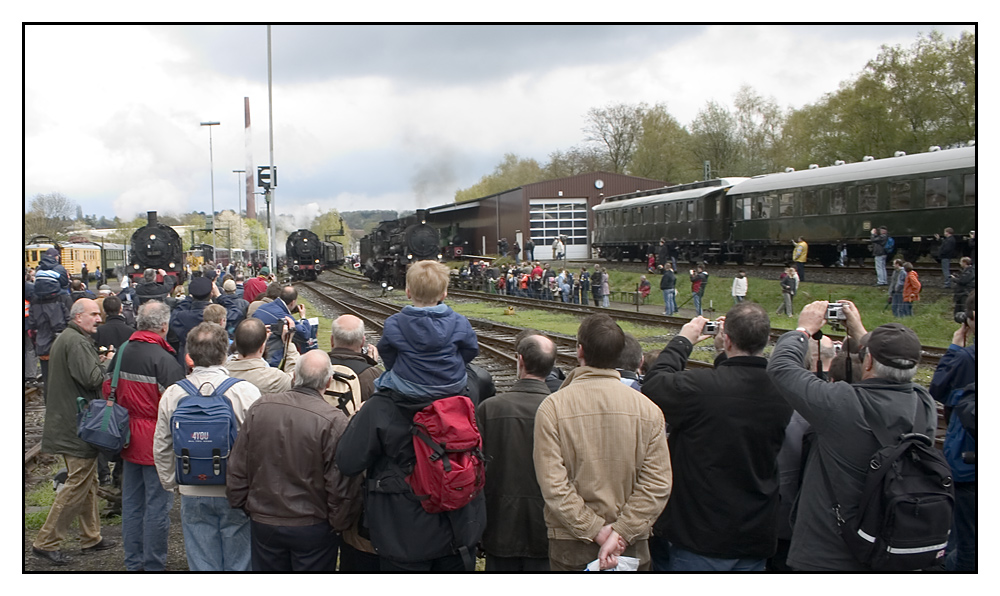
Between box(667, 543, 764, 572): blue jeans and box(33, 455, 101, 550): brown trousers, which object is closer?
box(667, 543, 764, 572): blue jeans

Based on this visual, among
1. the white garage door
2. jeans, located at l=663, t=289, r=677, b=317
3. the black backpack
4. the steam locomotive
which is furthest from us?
the white garage door

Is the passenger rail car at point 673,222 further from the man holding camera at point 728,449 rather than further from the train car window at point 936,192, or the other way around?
the man holding camera at point 728,449

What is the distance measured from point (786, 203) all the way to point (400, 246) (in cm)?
1689

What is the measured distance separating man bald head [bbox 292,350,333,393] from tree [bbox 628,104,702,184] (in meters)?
48.8

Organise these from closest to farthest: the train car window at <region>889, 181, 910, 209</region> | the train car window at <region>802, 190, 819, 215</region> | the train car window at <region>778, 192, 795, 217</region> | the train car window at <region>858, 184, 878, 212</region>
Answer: the train car window at <region>889, 181, 910, 209</region> < the train car window at <region>858, 184, 878, 212</region> < the train car window at <region>802, 190, 819, 215</region> < the train car window at <region>778, 192, 795, 217</region>

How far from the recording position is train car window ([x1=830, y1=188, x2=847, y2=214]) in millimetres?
22922

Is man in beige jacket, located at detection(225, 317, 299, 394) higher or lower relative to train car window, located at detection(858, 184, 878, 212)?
lower

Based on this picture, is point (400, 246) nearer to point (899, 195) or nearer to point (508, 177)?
point (899, 195)

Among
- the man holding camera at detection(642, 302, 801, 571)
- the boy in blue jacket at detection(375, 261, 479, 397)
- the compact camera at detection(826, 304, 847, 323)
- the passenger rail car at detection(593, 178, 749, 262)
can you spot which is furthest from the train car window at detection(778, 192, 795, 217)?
the boy in blue jacket at detection(375, 261, 479, 397)

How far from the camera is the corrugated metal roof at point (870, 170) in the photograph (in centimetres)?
1920

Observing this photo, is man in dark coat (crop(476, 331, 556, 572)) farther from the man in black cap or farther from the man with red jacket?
the man with red jacket

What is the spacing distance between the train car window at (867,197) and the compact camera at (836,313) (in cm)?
2015

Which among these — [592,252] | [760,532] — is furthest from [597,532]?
[592,252]

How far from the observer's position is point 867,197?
22.0 metres
